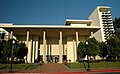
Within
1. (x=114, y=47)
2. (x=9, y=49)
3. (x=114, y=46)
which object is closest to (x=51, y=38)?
(x=9, y=49)

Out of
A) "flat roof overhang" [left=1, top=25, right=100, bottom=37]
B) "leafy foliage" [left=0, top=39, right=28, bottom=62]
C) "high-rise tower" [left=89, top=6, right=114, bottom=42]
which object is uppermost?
"high-rise tower" [left=89, top=6, right=114, bottom=42]

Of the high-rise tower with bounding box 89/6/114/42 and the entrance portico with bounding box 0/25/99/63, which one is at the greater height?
the high-rise tower with bounding box 89/6/114/42

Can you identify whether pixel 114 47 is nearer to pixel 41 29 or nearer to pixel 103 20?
pixel 41 29

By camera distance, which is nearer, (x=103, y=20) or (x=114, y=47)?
(x=114, y=47)

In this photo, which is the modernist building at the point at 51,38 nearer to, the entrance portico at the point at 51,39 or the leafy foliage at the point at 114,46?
the entrance portico at the point at 51,39

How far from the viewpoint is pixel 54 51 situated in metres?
67.8

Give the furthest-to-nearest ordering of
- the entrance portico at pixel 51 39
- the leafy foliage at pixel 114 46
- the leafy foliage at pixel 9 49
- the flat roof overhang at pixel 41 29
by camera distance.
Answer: the entrance portico at pixel 51 39, the flat roof overhang at pixel 41 29, the leafy foliage at pixel 114 46, the leafy foliage at pixel 9 49

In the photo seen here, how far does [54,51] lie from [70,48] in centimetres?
755

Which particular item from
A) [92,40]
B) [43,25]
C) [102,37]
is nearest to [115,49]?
[92,40]

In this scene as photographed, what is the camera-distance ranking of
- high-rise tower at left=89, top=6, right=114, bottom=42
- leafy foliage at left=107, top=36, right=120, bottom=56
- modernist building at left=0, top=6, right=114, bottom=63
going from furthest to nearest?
high-rise tower at left=89, top=6, right=114, bottom=42 < modernist building at left=0, top=6, right=114, bottom=63 < leafy foliage at left=107, top=36, right=120, bottom=56

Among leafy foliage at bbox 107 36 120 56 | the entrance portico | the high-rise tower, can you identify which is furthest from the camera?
the high-rise tower

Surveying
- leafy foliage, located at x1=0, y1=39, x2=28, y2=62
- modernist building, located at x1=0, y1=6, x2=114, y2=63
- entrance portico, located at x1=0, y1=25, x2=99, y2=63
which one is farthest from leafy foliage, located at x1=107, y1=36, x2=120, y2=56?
leafy foliage, located at x1=0, y1=39, x2=28, y2=62

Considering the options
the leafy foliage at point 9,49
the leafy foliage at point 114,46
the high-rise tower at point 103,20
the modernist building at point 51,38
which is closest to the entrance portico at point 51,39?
the modernist building at point 51,38

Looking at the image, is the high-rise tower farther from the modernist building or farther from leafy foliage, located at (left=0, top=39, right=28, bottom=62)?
leafy foliage, located at (left=0, top=39, right=28, bottom=62)
